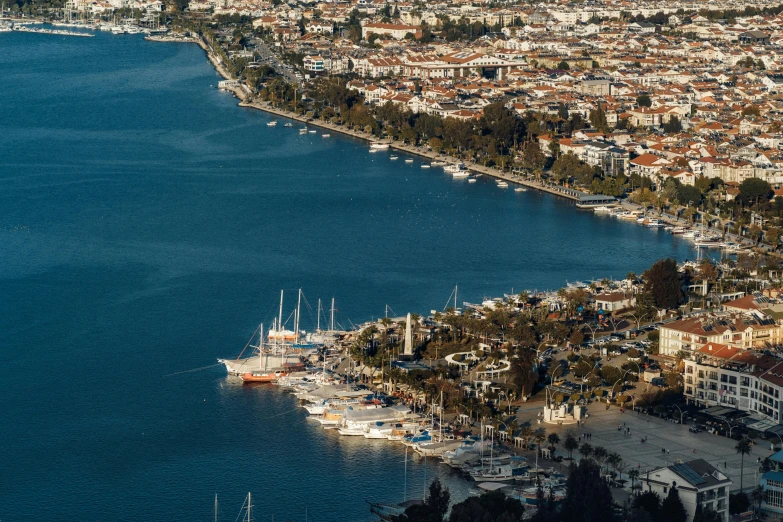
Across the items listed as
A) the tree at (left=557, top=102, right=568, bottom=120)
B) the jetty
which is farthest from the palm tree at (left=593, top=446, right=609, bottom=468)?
the jetty

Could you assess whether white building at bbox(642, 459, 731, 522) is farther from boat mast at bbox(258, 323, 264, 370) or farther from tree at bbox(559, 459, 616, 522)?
boat mast at bbox(258, 323, 264, 370)

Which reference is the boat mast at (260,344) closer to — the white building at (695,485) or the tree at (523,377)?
the tree at (523,377)

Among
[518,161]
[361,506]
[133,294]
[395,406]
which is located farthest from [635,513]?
[518,161]

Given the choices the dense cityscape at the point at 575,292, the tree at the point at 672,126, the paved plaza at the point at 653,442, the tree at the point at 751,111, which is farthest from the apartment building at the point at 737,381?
the tree at the point at 751,111

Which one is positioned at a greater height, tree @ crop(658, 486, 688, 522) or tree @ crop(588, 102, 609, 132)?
tree @ crop(658, 486, 688, 522)

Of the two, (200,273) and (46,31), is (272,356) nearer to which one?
(200,273)
